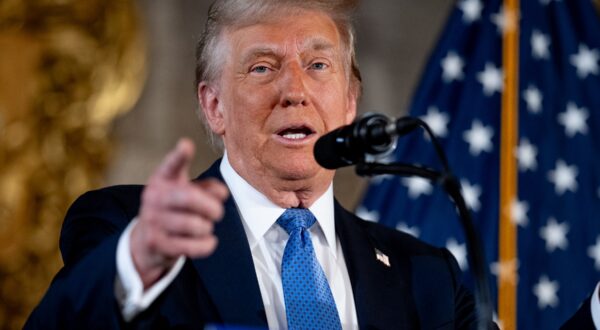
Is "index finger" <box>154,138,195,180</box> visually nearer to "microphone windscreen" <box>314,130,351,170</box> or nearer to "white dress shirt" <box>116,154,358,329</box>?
"microphone windscreen" <box>314,130,351,170</box>

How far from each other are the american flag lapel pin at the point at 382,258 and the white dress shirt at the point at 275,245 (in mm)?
86

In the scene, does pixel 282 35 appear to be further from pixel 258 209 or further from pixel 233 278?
pixel 233 278

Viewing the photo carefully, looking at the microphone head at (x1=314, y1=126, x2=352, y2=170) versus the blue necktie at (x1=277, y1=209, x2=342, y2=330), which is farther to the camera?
the blue necktie at (x1=277, y1=209, x2=342, y2=330)

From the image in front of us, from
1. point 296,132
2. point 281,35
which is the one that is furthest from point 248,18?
point 296,132

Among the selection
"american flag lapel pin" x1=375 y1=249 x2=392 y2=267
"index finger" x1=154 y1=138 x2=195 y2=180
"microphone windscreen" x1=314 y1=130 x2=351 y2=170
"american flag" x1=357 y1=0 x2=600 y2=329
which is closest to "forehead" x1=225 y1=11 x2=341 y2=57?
"american flag lapel pin" x1=375 y1=249 x2=392 y2=267

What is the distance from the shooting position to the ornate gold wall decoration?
344 cm

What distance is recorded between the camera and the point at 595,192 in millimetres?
3561

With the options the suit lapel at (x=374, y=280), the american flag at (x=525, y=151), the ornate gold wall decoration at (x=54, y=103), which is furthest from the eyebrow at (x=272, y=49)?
the ornate gold wall decoration at (x=54, y=103)

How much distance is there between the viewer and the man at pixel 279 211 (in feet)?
6.24

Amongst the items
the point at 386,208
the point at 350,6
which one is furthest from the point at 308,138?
the point at 386,208

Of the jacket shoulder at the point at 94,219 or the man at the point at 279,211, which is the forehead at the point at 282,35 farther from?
the jacket shoulder at the point at 94,219

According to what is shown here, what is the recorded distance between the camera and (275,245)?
2.10 metres

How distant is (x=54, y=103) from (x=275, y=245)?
1.70 m

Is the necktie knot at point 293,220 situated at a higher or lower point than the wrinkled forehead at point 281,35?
lower
